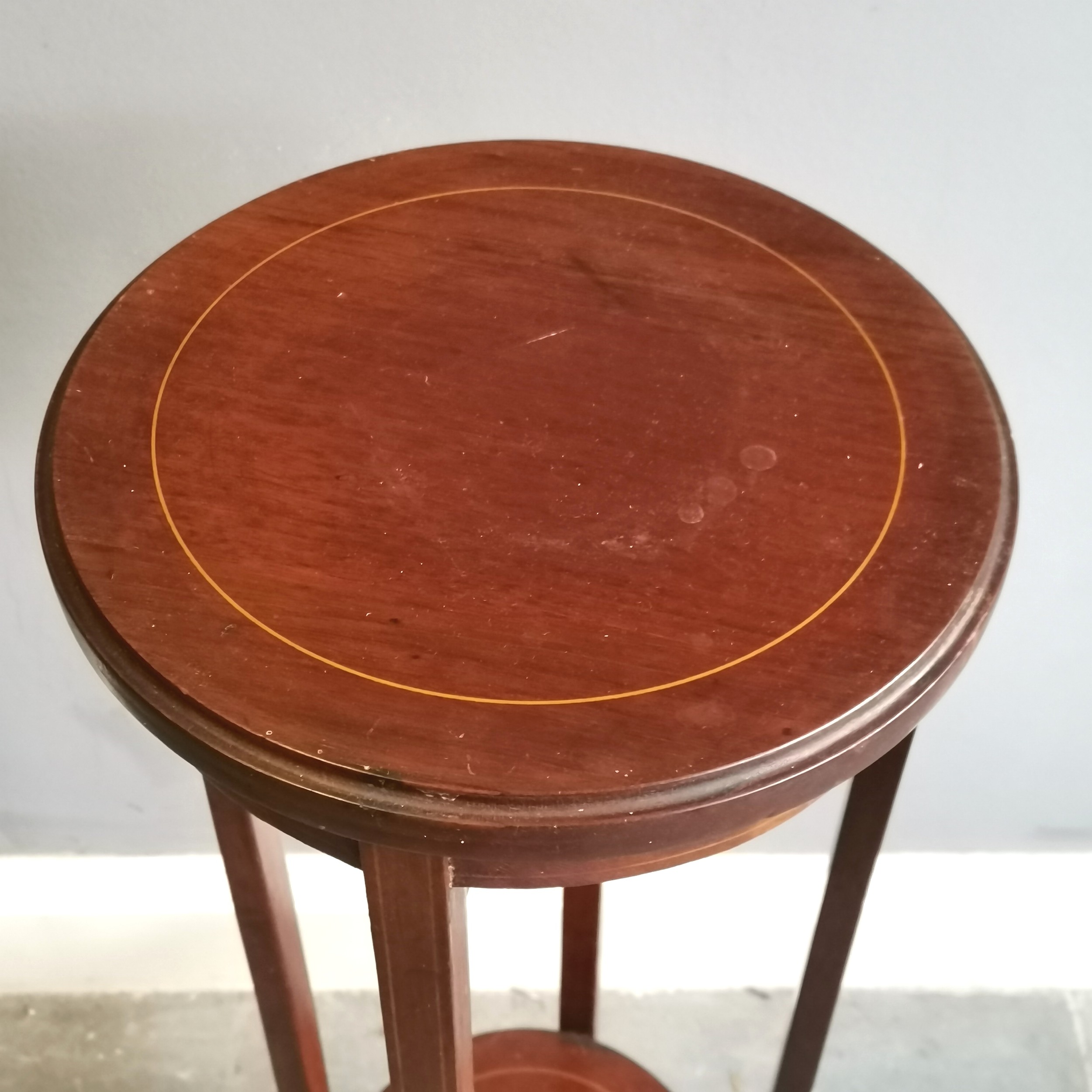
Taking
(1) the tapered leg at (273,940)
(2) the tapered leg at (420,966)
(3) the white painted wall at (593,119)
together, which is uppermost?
(3) the white painted wall at (593,119)

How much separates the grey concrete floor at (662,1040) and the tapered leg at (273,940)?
34cm

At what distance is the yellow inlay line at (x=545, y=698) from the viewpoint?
416 millimetres

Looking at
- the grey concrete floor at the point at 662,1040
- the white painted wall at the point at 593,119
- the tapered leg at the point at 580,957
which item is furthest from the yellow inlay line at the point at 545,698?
the grey concrete floor at the point at 662,1040

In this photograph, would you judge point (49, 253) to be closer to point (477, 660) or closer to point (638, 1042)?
point (477, 660)

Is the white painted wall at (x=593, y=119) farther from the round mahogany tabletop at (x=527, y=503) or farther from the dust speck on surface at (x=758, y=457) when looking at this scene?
the dust speck on surface at (x=758, y=457)

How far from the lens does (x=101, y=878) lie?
115 cm

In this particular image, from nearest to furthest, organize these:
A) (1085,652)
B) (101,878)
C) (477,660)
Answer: (477,660), (1085,652), (101,878)

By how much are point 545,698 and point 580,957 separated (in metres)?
0.65

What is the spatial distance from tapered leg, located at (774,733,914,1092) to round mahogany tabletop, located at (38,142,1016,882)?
7.9 inches

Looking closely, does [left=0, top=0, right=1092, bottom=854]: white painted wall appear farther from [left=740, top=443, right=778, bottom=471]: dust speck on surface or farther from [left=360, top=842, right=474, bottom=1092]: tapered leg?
[left=360, top=842, right=474, bottom=1092]: tapered leg

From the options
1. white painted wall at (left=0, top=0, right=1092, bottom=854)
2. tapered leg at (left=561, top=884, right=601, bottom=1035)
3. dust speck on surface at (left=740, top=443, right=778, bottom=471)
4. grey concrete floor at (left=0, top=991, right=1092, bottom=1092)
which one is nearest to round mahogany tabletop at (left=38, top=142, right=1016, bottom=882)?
dust speck on surface at (left=740, top=443, right=778, bottom=471)

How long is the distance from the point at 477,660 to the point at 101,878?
2.90 feet

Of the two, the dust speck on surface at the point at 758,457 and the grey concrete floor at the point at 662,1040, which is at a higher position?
the dust speck on surface at the point at 758,457

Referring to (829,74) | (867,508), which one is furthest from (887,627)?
(829,74)
